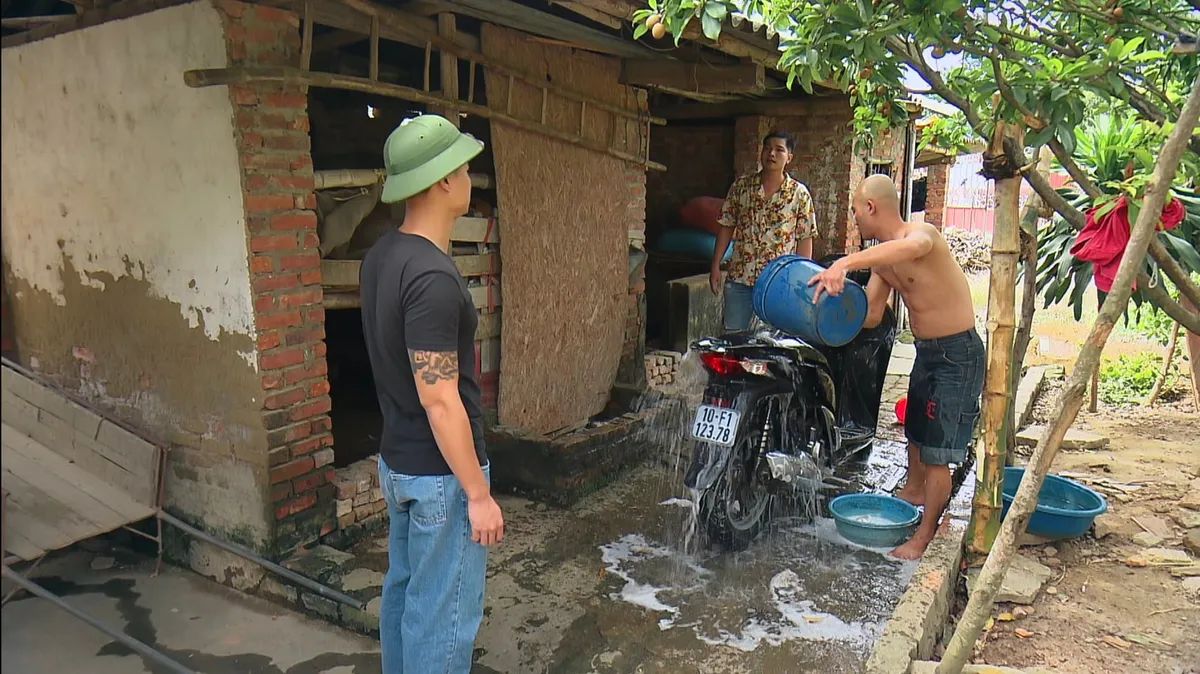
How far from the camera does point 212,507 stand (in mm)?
3873

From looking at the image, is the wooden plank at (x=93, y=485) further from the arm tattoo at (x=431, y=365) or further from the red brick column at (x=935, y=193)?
the red brick column at (x=935, y=193)

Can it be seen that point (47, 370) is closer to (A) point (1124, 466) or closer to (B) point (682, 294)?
(B) point (682, 294)

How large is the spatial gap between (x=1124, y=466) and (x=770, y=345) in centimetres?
303

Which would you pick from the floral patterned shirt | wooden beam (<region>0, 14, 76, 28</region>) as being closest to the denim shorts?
the floral patterned shirt

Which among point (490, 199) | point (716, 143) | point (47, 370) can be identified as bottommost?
point (47, 370)

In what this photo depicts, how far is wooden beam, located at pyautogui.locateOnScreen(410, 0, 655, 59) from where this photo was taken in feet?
13.0

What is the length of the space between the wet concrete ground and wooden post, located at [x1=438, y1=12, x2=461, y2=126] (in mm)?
2279

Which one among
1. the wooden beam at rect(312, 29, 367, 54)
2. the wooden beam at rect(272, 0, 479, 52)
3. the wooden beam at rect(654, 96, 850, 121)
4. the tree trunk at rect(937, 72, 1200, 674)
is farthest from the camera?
the wooden beam at rect(654, 96, 850, 121)

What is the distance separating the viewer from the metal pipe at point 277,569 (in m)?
3.33

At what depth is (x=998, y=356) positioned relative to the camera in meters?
3.30

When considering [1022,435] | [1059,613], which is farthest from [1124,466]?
[1059,613]

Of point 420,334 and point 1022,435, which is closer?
point 420,334

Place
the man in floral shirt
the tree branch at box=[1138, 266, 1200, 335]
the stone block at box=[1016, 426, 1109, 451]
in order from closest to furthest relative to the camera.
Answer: the tree branch at box=[1138, 266, 1200, 335]
the man in floral shirt
the stone block at box=[1016, 426, 1109, 451]

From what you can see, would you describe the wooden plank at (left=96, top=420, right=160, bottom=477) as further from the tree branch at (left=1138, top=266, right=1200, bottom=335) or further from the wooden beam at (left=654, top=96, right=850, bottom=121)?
the wooden beam at (left=654, top=96, right=850, bottom=121)
